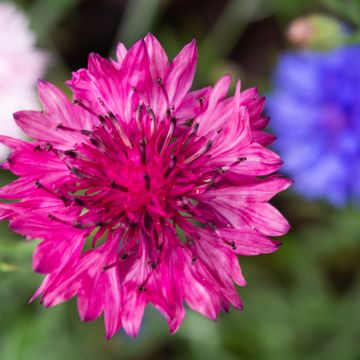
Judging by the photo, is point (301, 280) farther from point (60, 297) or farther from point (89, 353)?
point (60, 297)

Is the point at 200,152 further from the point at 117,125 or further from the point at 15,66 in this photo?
the point at 15,66

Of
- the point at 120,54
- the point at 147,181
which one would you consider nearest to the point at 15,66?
the point at 120,54

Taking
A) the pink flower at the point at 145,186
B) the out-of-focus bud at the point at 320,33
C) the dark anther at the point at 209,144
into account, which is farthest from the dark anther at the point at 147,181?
the out-of-focus bud at the point at 320,33

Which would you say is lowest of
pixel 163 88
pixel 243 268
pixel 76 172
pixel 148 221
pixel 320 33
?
pixel 243 268

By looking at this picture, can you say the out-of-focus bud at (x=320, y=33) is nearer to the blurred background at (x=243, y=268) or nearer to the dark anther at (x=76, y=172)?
the blurred background at (x=243, y=268)

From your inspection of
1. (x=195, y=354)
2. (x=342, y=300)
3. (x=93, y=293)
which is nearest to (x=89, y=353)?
(x=195, y=354)

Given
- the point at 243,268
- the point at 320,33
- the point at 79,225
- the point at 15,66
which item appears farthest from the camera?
the point at 243,268
